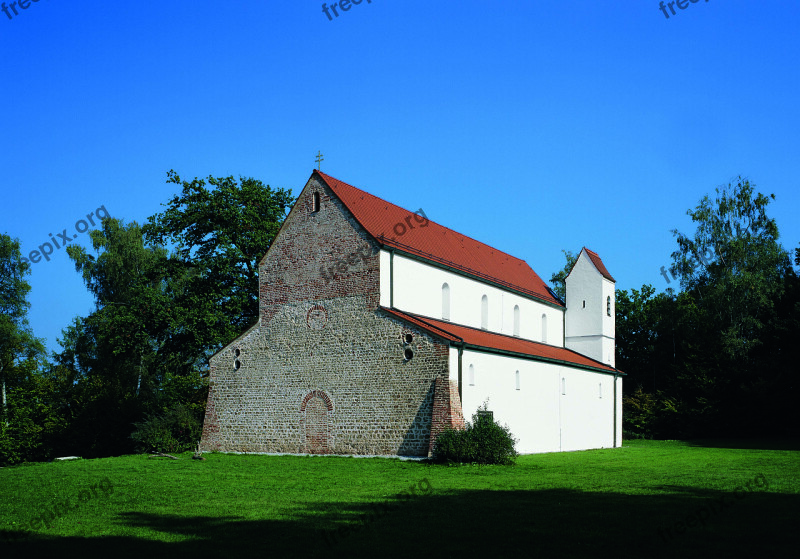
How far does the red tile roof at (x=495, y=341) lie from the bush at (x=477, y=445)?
11.4ft

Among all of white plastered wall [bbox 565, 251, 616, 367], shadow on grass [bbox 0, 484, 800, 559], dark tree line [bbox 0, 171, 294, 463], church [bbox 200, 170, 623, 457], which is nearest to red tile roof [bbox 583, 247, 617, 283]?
white plastered wall [bbox 565, 251, 616, 367]

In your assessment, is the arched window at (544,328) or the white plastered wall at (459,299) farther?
the arched window at (544,328)

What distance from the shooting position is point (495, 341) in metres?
33.1

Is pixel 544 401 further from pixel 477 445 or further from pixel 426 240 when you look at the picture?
pixel 477 445

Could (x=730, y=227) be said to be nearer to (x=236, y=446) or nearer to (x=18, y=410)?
(x=236, y=446)

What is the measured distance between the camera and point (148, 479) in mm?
19969

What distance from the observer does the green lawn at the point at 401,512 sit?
1039cm

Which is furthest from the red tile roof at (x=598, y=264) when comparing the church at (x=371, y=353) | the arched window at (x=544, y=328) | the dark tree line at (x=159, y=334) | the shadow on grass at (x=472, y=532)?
the shadow on grass at (x=472, y=532)

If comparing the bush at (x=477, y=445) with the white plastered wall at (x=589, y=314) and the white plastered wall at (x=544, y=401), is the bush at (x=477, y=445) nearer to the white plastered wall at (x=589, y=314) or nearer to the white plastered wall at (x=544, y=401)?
the white plastered wall at (x=544, y=401)

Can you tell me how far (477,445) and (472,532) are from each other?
526 inches

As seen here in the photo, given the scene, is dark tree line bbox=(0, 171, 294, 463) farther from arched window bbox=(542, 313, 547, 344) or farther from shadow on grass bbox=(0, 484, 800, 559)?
shadow on grass bbox=(0, 484, 800, 559)

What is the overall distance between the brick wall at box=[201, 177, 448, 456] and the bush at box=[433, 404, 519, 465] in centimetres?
153

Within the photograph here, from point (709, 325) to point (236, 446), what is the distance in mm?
34412

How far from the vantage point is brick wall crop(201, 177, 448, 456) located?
27.6 meters
